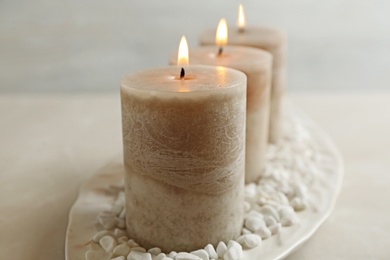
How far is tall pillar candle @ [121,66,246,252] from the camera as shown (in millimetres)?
735

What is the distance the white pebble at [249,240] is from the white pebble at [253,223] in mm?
27

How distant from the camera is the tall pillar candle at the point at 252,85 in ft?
3.18

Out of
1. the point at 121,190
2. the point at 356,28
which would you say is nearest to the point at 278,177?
the point at 121,190

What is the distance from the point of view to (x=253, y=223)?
0.86 metres

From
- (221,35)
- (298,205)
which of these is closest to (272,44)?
(221,35)

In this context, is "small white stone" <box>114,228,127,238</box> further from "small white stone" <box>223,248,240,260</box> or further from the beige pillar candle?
the beige pillar candle

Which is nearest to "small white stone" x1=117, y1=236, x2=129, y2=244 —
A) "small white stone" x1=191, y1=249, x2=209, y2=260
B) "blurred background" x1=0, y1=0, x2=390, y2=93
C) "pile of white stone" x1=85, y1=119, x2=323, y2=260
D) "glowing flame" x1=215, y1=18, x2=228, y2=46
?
"pile of white stone" x1=85, y1=119, x2=323, y2=260

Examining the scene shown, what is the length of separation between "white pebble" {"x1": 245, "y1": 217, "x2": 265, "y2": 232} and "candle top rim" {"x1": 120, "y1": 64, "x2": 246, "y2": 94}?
20cm

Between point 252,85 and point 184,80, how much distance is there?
221 millimetres

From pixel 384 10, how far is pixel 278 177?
1284 mm

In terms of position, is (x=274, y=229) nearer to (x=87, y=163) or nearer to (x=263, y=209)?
(x=263, y=209)

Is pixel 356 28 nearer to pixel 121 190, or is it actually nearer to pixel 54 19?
pixel 54 19

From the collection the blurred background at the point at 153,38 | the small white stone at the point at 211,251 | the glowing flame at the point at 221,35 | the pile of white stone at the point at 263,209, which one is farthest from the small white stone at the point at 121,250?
the blurred background at the point at 153,38

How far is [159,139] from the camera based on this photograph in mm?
743
